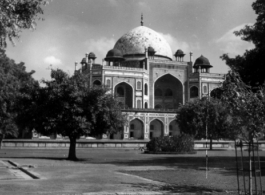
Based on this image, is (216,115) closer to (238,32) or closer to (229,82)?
(238,32)

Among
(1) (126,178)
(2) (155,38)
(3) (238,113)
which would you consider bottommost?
(1) (126,178)

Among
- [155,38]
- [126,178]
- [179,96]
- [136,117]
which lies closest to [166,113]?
[136,117]

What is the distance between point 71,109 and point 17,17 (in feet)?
33.2

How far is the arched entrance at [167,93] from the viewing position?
216 ft

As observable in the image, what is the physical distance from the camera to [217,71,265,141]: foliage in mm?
7855

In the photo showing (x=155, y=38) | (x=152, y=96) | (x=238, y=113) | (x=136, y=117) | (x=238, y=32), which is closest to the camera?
(x=238, y=113)

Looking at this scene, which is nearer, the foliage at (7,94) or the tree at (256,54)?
the tree at (256,54)

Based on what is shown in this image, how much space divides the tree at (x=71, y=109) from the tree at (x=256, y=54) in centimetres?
720

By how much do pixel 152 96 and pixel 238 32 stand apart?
1789 inches

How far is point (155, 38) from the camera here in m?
68.9

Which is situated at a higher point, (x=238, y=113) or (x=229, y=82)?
(x=229, y=82)

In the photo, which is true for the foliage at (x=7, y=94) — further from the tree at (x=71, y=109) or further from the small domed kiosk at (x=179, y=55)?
the small domed kiosk at (x=179, y=55)

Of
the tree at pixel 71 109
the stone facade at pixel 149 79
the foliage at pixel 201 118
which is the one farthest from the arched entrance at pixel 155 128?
the tree at pixel 71 109

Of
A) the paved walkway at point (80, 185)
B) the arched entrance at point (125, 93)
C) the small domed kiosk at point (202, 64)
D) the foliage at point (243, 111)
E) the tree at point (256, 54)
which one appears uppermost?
the small domed kiosk at point (202, 64)
